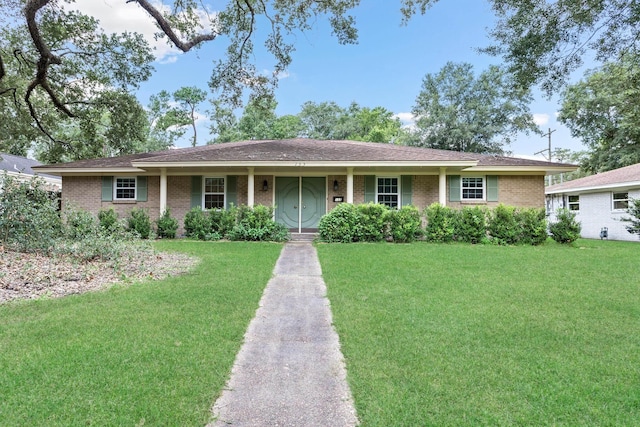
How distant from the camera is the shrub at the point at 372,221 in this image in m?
11.0

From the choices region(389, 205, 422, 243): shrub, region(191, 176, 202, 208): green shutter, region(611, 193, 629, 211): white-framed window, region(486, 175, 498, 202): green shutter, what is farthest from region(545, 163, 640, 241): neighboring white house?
region(191, 176, 202, 208): green shutter

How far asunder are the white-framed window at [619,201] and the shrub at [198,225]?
662 inches

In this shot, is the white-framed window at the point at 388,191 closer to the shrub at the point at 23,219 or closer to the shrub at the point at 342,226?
the shrub at the point at 342,226

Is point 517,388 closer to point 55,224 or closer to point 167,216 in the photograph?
point 55,224

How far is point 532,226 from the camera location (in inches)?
430

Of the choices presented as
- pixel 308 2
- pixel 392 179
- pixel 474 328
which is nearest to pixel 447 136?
pixel 392 179

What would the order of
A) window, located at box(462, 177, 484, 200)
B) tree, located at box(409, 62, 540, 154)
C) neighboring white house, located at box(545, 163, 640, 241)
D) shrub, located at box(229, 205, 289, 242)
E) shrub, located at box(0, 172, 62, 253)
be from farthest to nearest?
1. tree, located at box(409, 62, 540, 154)
2. neighboring white house, located at box(545, 163, 640, 241)
3. window, located at box(462, 177, 484, 200)
4. shrub, located at box(229, 205, 289, 242)
5. shrub, located at box(0, 172, 62, 253)

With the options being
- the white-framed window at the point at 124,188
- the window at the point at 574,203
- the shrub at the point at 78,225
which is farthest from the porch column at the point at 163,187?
the window at the point at 574,203

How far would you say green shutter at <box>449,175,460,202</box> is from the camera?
13.3 m

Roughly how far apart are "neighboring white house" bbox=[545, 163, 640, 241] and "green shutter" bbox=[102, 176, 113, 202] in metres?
17.7

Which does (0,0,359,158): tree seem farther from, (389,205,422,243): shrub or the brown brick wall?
the brown brick wall

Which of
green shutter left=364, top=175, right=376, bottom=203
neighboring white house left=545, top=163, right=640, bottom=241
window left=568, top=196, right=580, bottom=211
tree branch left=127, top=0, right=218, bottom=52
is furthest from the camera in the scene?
window left=568, top=196, right=580, bottom=211

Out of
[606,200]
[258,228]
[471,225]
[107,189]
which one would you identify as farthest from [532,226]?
[107,189]

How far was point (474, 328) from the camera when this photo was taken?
151 inches
